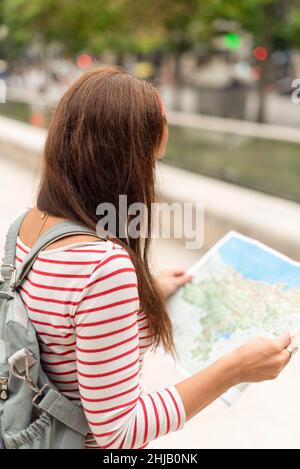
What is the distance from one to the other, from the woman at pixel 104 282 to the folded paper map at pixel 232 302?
0.17 metres

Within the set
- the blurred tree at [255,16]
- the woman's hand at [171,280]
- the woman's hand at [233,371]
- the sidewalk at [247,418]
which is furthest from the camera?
the blurred tree at [255,16]

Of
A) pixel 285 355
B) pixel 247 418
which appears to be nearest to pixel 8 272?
pixel 285 355

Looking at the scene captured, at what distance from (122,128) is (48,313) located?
383mm

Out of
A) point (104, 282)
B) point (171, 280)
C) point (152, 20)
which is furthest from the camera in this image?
point (152, 20)

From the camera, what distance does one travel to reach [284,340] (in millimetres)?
1271

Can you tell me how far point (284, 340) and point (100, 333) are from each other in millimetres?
436

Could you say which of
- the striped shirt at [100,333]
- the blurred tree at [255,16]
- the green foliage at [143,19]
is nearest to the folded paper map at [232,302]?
the striped shirt at [100,333]

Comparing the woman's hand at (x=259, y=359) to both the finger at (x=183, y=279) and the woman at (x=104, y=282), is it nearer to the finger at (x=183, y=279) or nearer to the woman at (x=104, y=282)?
the woman at (x=104, y=282)

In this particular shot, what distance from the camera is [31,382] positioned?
112 centimetres

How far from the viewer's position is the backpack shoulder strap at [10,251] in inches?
47.4

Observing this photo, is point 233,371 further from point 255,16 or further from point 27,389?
point 255,16

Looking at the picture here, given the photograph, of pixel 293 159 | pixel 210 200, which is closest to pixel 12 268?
pixel 210 200

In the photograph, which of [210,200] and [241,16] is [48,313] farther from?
[241,16]

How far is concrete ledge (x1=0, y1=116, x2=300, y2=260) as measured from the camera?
3131mm
